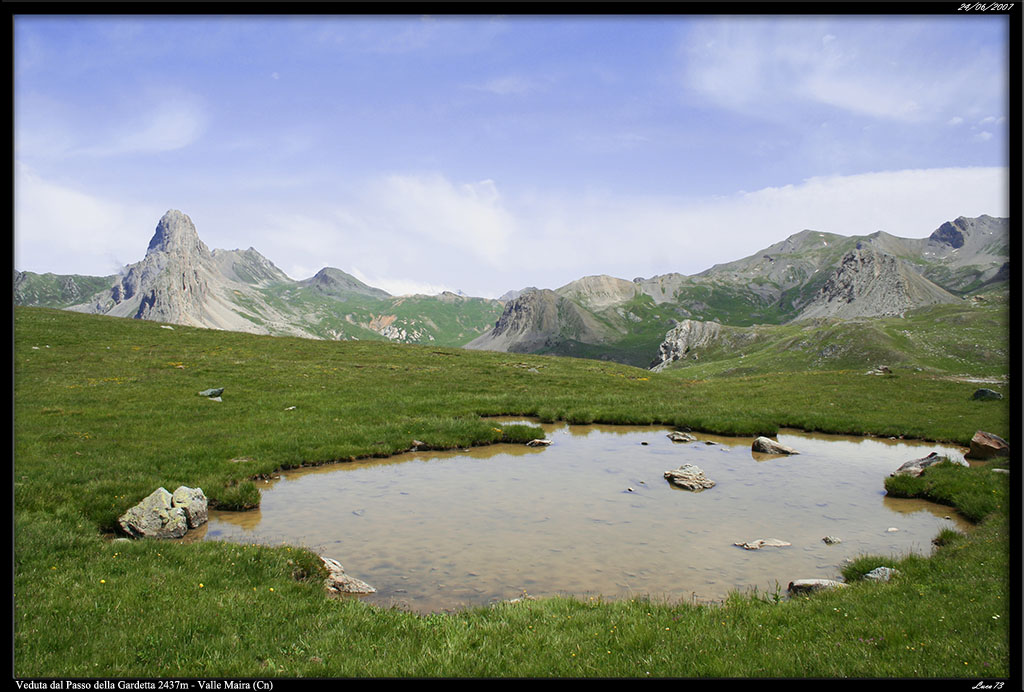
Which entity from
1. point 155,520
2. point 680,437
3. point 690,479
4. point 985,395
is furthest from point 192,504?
point 985,395

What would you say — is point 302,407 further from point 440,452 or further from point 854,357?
point 854,357

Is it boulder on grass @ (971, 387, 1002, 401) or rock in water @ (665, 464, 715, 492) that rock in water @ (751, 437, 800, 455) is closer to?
rock in water @ (665, 464, 715, 492)

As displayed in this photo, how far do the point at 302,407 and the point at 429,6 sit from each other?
32877 millimetres

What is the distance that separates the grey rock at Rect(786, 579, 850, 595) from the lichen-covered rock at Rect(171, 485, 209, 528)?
16889 mm

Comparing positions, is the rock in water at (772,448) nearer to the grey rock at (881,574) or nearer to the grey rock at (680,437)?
the grey rock at (680,437)

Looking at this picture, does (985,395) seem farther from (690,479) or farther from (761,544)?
(761,544)

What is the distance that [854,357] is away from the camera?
388 ft

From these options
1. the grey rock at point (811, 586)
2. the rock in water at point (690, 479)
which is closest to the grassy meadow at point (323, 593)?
the grey rock at point (811, 586)

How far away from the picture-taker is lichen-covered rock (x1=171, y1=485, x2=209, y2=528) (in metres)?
16.7

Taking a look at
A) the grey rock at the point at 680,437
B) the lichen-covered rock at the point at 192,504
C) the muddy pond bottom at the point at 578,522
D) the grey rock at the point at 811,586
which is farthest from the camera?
the grey rock at the point at 680,437

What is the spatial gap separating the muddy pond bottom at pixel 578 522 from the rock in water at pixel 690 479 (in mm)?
464

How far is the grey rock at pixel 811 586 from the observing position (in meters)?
12.0

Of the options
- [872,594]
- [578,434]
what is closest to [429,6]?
[872,594]

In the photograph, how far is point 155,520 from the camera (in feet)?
51.5
